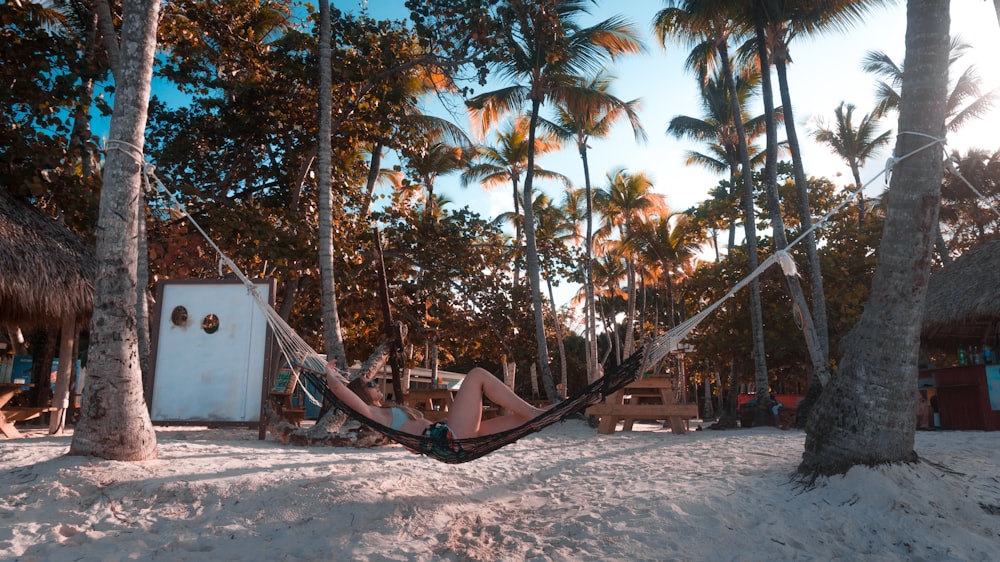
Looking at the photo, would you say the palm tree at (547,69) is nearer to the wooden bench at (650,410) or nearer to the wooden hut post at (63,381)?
the wooden bench at (650,410)

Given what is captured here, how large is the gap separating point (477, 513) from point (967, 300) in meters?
7.17

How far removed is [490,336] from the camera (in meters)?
11.2

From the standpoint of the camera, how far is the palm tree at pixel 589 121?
37.9ft

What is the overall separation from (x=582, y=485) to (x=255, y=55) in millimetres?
6852

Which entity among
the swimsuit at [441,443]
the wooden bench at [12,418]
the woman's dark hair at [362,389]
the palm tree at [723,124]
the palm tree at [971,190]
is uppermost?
the palm tree at [723,124]

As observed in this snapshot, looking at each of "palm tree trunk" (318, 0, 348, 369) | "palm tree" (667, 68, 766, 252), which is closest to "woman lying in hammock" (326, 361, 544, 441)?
"palm tree trunk" (318, 0, 348, 369)

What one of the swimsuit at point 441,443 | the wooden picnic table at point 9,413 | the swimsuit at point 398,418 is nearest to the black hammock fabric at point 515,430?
the swimsuit at point 441,443

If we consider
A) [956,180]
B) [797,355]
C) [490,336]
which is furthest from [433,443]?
[956,180]

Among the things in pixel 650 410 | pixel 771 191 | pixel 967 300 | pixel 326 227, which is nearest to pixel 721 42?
pixel 771 191

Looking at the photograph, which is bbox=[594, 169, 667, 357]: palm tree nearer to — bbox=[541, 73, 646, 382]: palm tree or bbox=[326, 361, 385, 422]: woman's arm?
bbox=[541, 73, 646, 382]: palm tree

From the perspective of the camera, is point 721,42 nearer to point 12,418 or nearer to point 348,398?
point 348,398

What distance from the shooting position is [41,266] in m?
5.70

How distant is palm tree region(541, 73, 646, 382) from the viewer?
11.5 meters

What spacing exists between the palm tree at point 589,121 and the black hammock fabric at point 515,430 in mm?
8553
